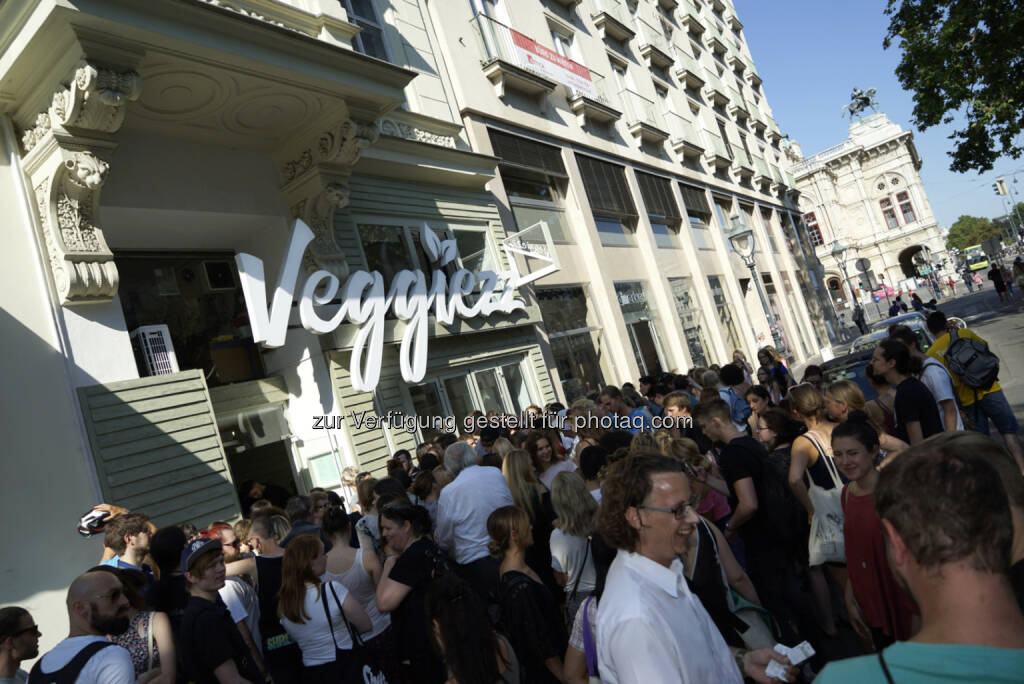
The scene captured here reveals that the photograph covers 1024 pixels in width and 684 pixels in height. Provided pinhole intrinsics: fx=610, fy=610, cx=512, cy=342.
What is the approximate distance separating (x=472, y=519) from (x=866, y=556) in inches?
109

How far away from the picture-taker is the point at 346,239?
11.0 metres

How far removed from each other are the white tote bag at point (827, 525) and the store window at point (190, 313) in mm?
8253

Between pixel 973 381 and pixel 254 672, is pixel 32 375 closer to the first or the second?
pixel 254 672

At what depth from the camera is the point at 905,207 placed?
7281 centimetres

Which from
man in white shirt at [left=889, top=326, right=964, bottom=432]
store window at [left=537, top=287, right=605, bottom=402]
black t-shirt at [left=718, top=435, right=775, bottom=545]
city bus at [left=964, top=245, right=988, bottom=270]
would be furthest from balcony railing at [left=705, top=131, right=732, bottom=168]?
city bus at [left=964, top=245, right=988, bottom=270]

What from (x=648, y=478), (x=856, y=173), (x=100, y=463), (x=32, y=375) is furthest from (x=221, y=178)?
(x=856, y=173)

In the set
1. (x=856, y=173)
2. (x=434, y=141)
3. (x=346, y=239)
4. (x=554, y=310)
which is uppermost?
(x=856, y=173)

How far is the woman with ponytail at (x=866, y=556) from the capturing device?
3.01m

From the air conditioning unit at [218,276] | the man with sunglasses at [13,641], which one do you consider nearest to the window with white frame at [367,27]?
the air conditioning unit at [218,276]

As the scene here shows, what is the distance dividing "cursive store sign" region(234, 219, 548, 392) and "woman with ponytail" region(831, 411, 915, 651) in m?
7.19

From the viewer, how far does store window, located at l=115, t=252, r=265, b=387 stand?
30.2ft

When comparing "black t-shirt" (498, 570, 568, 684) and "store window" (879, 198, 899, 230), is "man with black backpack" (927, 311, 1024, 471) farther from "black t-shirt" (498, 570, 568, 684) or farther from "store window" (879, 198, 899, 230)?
"store window" (879, 198, 899, 230)

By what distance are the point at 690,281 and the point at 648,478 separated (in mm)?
22679

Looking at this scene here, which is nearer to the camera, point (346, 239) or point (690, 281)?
point (346, 239)
